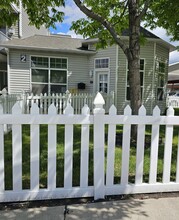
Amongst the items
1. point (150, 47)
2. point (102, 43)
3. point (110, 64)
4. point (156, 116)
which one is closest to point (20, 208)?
point (156, 116)

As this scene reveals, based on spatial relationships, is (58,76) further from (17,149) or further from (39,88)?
(17,149)

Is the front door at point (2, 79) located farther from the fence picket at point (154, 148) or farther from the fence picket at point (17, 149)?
the fence picket at point (154, 148)

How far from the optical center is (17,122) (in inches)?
94.0

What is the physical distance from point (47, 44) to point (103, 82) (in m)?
4.00

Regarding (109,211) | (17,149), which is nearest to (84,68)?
(17,149)

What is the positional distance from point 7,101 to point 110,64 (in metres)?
6.73

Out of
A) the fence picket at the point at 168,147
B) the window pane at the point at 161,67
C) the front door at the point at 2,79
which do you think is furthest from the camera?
the front door at the point at 2,79

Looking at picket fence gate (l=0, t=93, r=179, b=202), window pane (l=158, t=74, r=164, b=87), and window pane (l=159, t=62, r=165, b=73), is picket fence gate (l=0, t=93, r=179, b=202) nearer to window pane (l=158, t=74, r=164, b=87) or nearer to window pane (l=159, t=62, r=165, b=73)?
window pane (l=158, t=74, r=164, b=87)

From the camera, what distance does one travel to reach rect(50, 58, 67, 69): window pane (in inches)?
473

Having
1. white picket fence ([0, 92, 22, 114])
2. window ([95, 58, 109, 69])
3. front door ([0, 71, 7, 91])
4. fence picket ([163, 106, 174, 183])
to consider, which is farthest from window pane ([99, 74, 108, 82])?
fence picket ([163, 106, 174, 183])

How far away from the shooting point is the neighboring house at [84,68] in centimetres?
1137

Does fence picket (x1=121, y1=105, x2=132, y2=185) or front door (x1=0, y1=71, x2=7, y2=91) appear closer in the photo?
fence picket (x1=121, y1=105, x2=132, y2=185)

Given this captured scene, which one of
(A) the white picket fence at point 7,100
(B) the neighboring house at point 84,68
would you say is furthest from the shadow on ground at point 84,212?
(B) the neighboring house at point 84,68

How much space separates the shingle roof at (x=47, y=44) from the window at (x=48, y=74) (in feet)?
2.31
